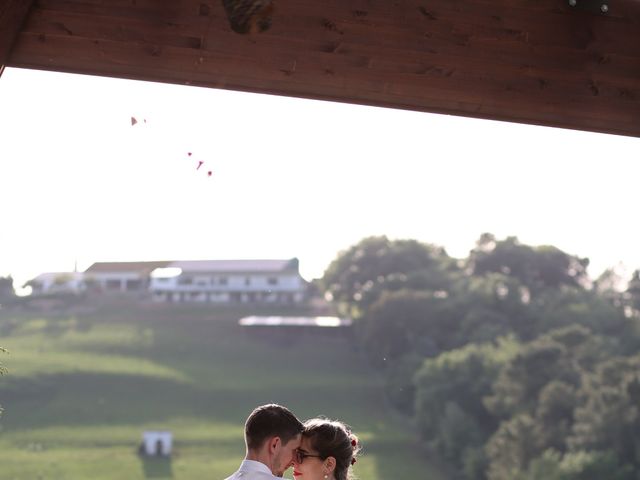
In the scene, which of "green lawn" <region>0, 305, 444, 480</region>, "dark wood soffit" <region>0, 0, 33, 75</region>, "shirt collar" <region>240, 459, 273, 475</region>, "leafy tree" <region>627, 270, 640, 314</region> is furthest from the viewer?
"leafy tree" <region>627, 270, 640, 314</region>

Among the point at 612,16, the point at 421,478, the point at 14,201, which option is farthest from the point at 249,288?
the point at 612,16

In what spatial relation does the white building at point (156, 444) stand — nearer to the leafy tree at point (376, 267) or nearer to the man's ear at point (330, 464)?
the leafy tree at point (376, 267)

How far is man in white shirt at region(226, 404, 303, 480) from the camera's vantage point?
2.20 m

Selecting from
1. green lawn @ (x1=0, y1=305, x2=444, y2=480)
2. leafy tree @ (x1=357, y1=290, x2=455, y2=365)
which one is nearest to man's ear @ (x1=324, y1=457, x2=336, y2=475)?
green lawn @ (x1=0, y1=305, x2=444, y2=480)

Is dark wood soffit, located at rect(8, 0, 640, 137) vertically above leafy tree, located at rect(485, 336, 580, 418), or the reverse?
leafy tree, located at rect(485, 336, 580, 418)

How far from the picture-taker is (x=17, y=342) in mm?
43344

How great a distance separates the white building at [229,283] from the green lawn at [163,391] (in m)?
1.26

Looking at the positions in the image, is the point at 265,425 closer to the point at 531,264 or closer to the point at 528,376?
the point at 528,376

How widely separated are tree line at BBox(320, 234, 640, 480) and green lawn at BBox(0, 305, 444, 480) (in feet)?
5.36

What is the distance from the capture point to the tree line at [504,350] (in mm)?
32250

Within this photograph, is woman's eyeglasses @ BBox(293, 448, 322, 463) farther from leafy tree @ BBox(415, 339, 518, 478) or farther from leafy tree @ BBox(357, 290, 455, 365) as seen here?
leafy tree @ BBox(357, 290, 455, 365)

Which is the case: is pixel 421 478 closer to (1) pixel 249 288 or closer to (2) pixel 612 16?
(1) pixel 249 288

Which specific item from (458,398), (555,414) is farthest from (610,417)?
(458,398)

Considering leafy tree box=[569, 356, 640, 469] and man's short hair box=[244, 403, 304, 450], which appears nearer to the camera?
man's short hair box=[244, 403, 304, 450]
